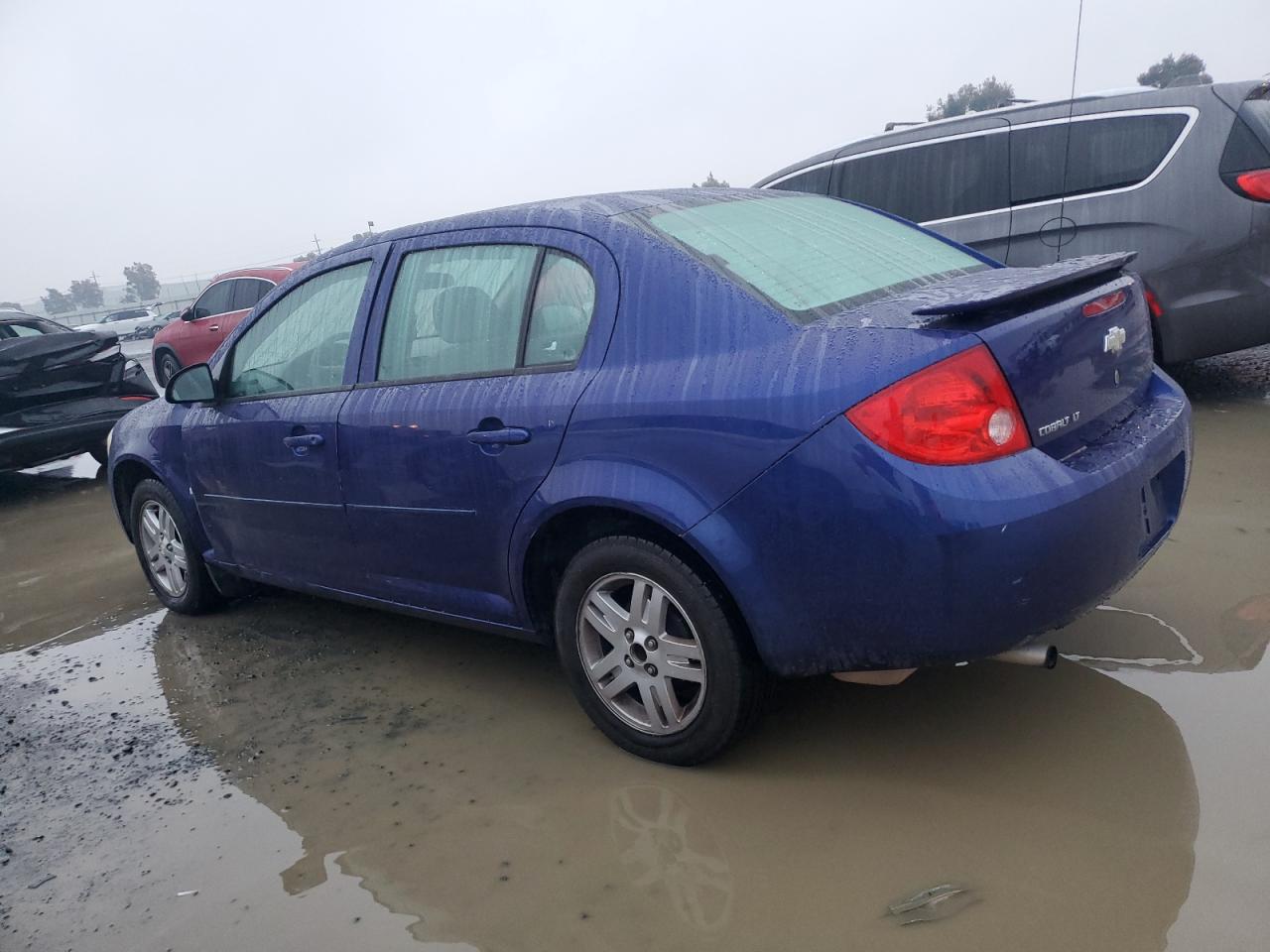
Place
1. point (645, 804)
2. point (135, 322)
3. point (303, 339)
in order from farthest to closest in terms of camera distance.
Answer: point (135, 322), point (303, 339), point (645, 804)

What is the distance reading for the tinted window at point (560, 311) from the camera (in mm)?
2934

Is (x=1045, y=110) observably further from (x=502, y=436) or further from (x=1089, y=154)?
(x=502, y=436)

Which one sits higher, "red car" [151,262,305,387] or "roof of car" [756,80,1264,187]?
"roof of car" [756,80,1264,187]

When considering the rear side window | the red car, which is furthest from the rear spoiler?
the red car

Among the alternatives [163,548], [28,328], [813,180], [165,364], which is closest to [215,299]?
[165,364]

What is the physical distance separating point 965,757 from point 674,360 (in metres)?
1.32

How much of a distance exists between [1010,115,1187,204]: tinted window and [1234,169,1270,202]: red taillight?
1.48ft

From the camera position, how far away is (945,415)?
7.59ft

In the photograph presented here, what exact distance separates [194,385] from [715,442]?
8.31ft

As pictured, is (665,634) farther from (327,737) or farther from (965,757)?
(327,737)

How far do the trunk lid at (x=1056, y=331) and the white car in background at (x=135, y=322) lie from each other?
3996cm

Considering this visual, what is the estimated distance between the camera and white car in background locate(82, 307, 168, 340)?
141 feet

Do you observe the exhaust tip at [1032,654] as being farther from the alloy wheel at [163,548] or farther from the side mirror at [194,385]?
the alloy wheel at [163,548]

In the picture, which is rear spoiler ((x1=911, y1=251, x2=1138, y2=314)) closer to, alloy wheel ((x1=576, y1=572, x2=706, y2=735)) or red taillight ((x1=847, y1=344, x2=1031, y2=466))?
red taillight ((x1=847, y1=344, x2=1031, y2=466))
